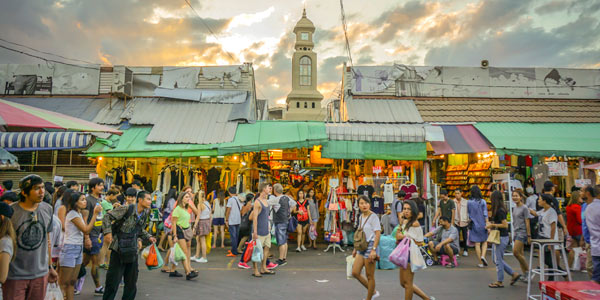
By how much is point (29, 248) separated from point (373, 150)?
11.0 meters

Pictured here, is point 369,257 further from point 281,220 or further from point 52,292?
point 281,220

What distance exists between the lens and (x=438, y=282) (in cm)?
815

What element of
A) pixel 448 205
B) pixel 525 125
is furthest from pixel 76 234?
pixel 525 125

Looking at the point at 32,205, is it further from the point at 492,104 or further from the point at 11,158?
the point at 492,104

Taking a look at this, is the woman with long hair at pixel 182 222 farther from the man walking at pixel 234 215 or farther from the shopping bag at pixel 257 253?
the man walking at pixel 234 215

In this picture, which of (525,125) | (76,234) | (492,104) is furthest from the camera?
(492,104)

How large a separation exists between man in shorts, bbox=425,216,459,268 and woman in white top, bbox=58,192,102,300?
803 cm

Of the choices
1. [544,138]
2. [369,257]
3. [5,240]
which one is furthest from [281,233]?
[544,138]

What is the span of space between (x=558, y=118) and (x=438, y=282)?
41.4ft

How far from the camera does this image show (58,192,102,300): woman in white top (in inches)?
226

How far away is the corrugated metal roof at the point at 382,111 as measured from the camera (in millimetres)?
16281

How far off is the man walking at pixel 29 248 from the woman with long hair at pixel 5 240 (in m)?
0.16

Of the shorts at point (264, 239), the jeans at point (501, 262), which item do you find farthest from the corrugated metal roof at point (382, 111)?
the jeans at point (501, 262)

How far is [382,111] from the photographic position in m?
17.0
